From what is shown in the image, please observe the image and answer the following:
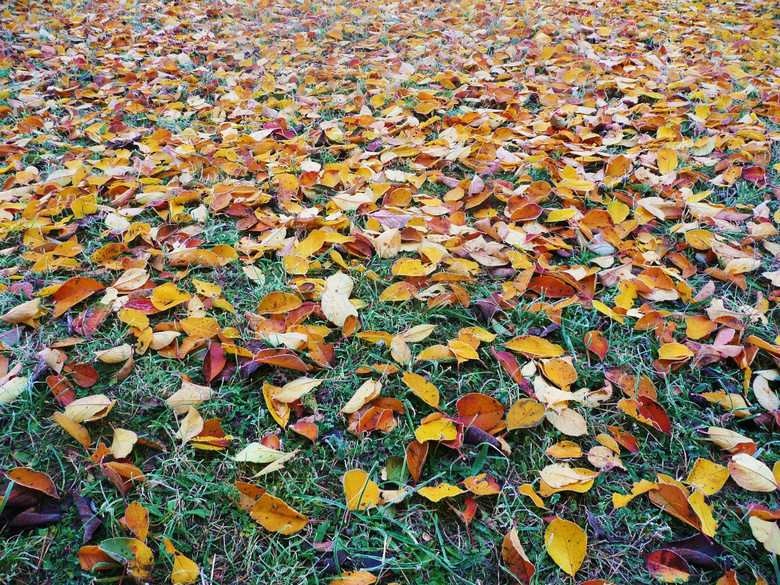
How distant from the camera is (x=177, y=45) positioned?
360cm

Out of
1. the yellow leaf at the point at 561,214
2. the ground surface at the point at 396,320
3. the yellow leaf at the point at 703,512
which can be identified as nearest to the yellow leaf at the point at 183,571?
the ground surface at the point at 396,320

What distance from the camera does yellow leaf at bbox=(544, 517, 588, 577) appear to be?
97cm

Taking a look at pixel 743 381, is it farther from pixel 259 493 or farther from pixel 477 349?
pixel 259 493

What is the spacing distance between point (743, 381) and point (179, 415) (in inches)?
59.0

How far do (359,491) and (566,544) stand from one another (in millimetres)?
445

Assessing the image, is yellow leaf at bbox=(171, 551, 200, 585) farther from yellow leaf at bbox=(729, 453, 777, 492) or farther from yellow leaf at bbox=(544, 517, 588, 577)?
yellow leaf at bbox=(729, 453, 777, 492)

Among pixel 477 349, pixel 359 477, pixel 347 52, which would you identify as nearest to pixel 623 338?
pixel 477 349

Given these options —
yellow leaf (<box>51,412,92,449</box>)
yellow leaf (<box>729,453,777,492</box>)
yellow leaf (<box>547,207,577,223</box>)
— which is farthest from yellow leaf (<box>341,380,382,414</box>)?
yellow leaf (<box>547,207,577,223</box>)

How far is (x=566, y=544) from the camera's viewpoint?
99cm

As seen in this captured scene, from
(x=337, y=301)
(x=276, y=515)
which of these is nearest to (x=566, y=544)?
(x=276, y=515)

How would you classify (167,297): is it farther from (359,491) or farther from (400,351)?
(359,491)

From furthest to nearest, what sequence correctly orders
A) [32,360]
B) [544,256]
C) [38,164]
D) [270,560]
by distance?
[38,164], [544,256], [32,360], [270,560]

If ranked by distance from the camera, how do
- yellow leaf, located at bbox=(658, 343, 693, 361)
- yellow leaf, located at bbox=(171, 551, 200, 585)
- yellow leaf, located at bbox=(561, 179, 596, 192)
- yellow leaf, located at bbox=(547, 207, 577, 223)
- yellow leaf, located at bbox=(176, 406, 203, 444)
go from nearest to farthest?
yellow leaf, located at bbox=(171, 551, 200, 585)
yellow leaf, located at bbox=(176, 406, 203, 444)
yellow leaf, located at bbox=(658, 343, 693, 361)
yellow leaf, located at bbox=(547, 207, 577, 223)
yellow leaf, located at bbox=(561, 179, 596, 192)

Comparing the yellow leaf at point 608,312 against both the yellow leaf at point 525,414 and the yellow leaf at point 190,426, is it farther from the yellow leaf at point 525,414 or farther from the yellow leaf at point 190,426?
the yellow leaf at point 190,426
